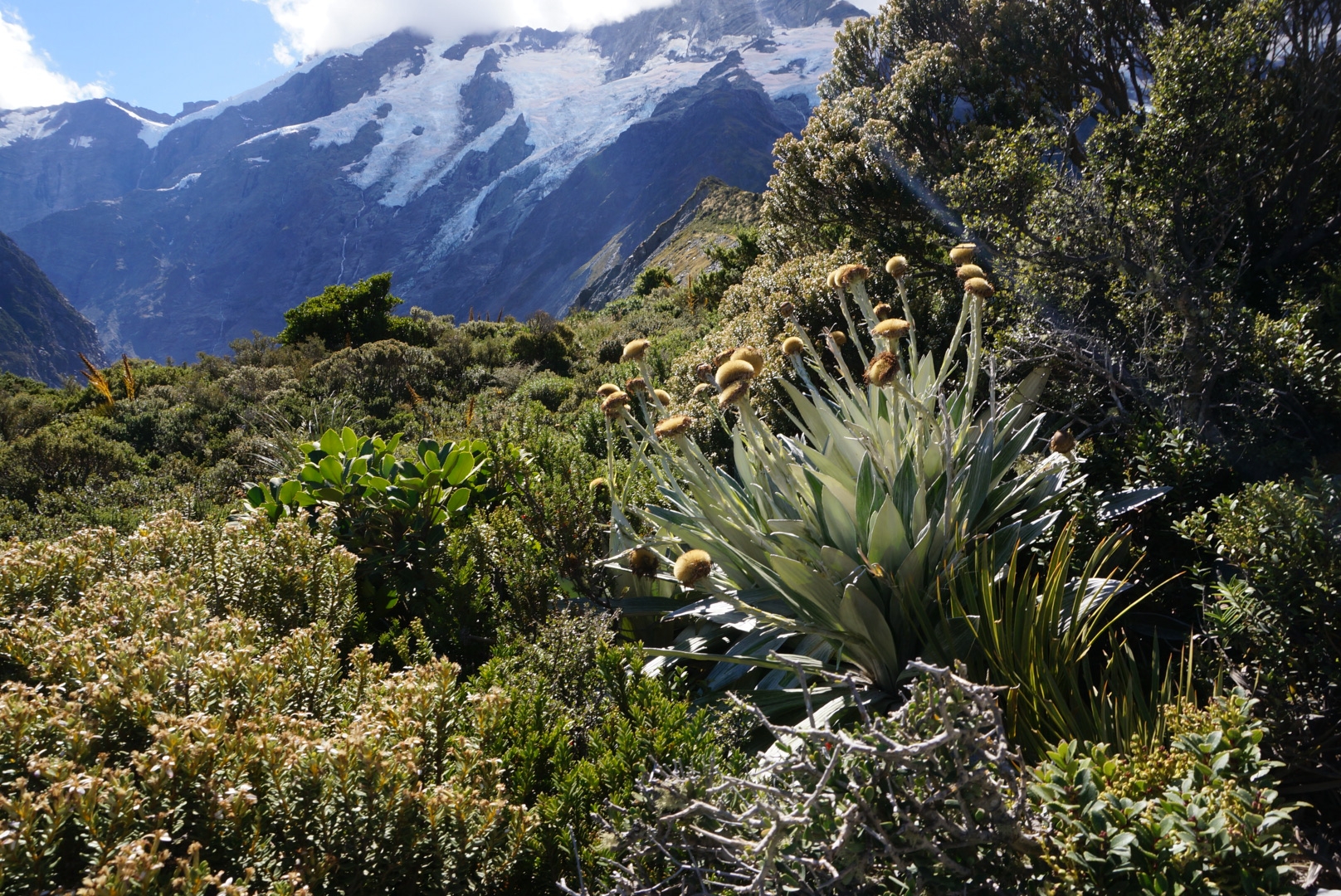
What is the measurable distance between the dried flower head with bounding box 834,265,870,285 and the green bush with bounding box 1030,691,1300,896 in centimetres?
176

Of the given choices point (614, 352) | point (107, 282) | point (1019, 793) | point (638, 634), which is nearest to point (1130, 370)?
point (638, 634)

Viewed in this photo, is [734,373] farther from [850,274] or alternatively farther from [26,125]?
[26,125]

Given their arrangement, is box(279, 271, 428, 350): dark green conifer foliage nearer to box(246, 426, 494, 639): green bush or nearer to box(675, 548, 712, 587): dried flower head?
box(246, 426, 494, 639): green bush

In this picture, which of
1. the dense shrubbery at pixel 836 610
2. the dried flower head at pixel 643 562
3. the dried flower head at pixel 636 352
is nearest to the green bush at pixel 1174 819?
the dense shrubbery at pixel 836 610

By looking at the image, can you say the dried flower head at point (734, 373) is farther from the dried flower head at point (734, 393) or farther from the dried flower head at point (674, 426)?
the dried flower head at point (674, 426)

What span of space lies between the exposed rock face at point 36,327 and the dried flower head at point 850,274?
81.9 meters

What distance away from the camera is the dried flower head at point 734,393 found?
2175 mm

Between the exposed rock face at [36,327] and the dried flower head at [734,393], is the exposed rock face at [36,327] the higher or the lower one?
the higher one

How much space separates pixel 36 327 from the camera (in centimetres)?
7169

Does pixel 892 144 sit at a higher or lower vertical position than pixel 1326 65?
higher

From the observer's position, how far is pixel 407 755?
1.37 meters

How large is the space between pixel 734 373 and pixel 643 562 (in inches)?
32.9

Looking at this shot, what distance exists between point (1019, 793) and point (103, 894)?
4.52 ft

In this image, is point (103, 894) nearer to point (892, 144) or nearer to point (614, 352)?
point (892, 144)
